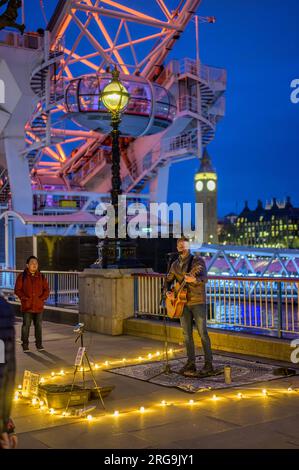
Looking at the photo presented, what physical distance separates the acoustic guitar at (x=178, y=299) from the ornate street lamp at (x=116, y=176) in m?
5.31

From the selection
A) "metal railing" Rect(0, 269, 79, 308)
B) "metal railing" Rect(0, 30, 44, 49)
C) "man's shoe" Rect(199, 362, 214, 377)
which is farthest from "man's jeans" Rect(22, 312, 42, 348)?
"metal railing" Rect(0, 30, 44, 49)

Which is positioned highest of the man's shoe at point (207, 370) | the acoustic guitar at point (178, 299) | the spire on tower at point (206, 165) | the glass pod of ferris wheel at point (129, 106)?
the spire on tower at point (206, 165)

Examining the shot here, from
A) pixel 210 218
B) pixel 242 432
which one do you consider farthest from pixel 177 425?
pixel 210 218

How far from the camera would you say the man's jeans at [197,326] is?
9953mm

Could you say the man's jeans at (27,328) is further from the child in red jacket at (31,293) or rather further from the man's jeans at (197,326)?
the man's jeans at (197,326)

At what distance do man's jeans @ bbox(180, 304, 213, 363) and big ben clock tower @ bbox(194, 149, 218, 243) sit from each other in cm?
14470

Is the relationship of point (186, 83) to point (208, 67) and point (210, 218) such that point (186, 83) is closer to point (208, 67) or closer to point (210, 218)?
point (208, 67)

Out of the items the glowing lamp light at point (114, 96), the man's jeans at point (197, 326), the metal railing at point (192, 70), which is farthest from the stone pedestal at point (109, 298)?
the metal railing at point (192, 70)

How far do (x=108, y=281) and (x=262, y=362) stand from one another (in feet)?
17.7

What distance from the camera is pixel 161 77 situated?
55656 mm

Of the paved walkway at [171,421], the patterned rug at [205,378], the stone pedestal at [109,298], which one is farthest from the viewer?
the stone pedestal at [109,298]

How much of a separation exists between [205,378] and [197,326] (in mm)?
793

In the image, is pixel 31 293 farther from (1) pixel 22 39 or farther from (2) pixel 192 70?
(2) pixel 192 70

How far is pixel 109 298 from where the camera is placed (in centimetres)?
1560
